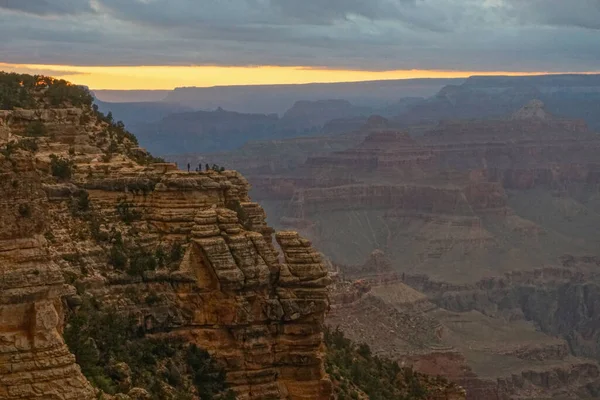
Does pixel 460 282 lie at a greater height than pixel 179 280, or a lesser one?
lesser

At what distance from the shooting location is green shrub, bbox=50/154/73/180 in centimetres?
3350

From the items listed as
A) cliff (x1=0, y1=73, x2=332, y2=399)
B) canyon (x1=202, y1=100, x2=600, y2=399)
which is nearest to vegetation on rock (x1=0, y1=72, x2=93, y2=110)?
cliff (x1=0, y1=73, x2=332, y2=399)

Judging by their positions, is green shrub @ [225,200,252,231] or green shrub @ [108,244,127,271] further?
green shrub @ [225,200,252,231]

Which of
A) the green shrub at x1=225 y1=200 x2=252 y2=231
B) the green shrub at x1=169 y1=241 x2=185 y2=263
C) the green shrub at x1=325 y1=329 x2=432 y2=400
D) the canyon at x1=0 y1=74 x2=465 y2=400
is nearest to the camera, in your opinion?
the canyon at x1=0 y1=74 x2=465 y2=400

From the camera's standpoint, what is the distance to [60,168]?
3362cm

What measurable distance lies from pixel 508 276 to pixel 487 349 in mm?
53358

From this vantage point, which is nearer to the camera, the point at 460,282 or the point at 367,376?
the point at 367,376

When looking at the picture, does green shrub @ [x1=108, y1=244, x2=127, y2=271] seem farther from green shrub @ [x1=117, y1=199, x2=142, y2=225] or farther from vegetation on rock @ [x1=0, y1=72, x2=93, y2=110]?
vegetation on rock @ [x1=0, y1=72, x2=93, y2=110]

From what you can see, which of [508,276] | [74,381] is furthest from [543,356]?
[74,381]

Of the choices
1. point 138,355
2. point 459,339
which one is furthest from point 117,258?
point 459,339

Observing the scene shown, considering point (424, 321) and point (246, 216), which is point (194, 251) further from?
point (424, 321)

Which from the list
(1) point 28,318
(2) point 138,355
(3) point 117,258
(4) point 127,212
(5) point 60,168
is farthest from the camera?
(4) point 127,212

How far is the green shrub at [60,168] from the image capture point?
33.5 metres

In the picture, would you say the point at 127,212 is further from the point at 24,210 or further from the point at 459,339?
the point at 459,339
